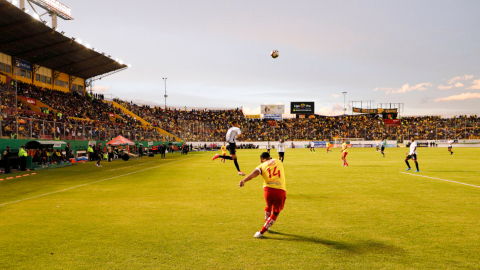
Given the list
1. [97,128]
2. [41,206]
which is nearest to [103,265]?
[41,206]

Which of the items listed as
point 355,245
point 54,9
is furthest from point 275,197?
point 54,9

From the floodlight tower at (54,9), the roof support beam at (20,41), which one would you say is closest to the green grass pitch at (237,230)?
the roof support beam at (20,41)

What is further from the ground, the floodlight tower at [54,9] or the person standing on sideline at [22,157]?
the floodlight tower at [54,9]

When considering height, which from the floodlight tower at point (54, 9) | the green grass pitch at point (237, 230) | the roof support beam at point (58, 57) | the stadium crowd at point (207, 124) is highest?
the floodlight tower at point (54, 9)

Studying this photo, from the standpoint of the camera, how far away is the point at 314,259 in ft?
14.9

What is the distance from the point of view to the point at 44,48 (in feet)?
132

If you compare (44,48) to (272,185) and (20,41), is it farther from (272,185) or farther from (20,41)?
(272,185)

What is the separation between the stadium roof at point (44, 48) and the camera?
3269cm

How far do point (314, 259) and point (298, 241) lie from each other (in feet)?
2.73

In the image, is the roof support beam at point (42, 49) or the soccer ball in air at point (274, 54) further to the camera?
the roof support beam at point (42, 49)

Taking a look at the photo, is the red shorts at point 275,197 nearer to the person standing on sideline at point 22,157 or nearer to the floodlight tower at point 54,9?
the person standing on sideline at point 22,157

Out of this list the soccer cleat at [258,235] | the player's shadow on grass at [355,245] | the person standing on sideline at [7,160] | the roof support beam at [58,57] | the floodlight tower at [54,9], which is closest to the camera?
the player's shadow on grass at [355,245]

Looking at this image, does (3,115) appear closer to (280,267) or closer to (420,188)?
(280,267)

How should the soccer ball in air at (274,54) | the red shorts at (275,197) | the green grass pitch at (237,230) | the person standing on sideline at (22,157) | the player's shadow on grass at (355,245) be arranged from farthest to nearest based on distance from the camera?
1. the soccer ball in air at (274,54)
2. the person standing on sideline at (22,157)
3. the red shorts at (275,197)
4. the player's shadow on grass at (355,245)
5. the green grass pitch at (237,230)
